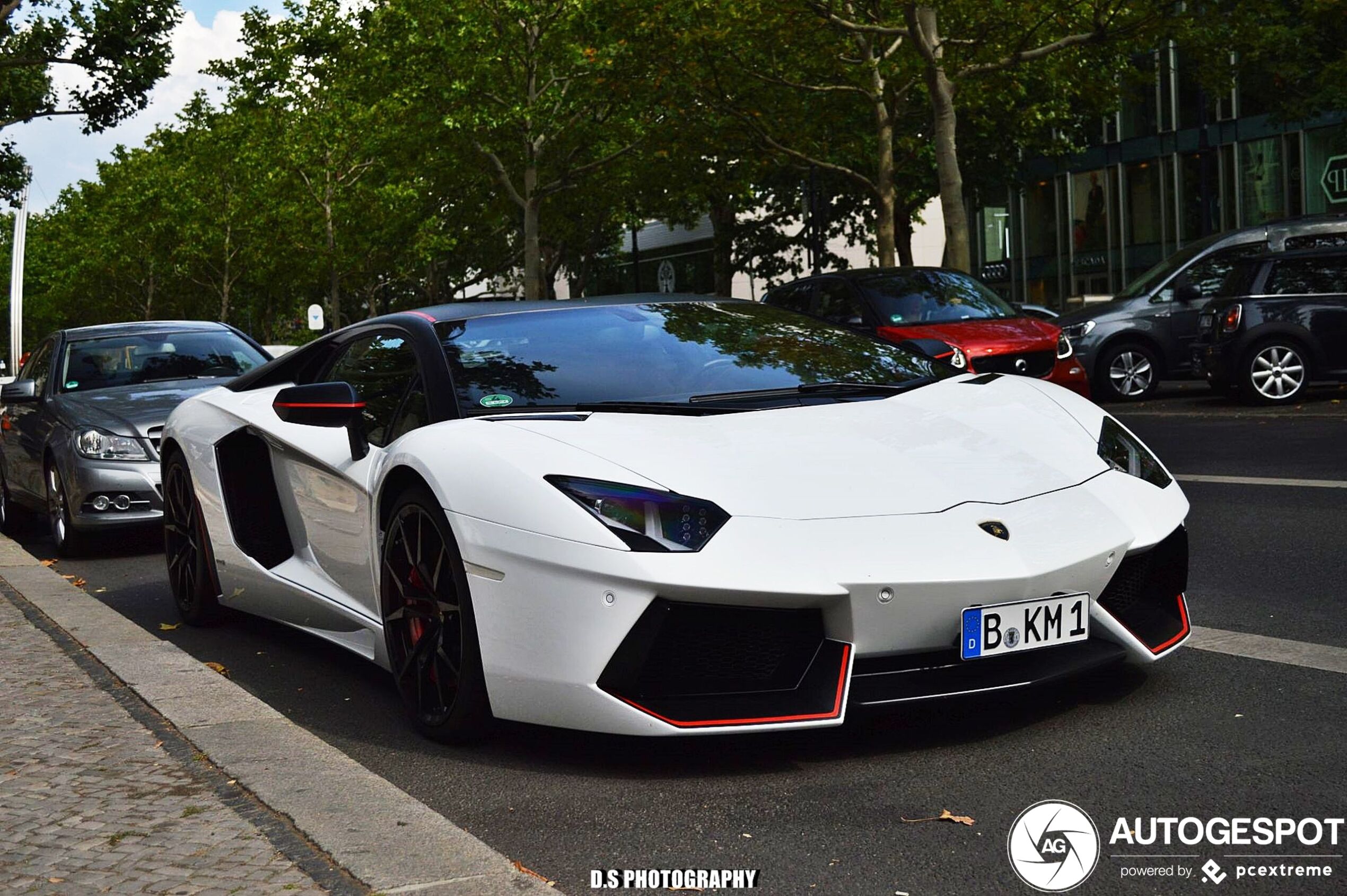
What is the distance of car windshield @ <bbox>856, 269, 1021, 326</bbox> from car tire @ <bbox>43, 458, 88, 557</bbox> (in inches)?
298

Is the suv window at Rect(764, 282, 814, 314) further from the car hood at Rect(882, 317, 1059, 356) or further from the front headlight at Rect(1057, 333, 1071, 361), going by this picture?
the front headlight at Rect(1057, 333, 1071, 361)

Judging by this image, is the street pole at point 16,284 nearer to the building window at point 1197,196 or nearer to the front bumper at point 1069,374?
the building window at point 1197,196

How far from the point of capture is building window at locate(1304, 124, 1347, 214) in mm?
34503

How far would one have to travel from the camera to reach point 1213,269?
18.8 meters

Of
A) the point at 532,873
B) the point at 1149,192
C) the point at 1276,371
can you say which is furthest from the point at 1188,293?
the point at 1149,192

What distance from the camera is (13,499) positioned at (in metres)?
11.6

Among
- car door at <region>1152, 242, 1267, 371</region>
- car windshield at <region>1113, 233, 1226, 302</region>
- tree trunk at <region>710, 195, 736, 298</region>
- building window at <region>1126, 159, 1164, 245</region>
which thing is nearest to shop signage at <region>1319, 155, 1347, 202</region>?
building window at <region>1126, 159, 1164, 245</region>

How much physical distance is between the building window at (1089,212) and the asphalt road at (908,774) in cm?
3819

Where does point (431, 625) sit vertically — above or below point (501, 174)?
below

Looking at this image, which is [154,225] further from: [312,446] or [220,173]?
[312,446]

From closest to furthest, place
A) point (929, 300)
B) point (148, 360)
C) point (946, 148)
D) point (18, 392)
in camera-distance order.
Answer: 1. point (18, 392)
2. point (148, 360)
3. point (929, 300)
4. point (946, 148)

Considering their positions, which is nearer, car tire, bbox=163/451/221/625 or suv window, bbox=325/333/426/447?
suv window, bbox=325/333/426/447

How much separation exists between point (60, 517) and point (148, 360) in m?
1.40

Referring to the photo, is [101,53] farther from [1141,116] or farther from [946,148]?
[1141,116]
